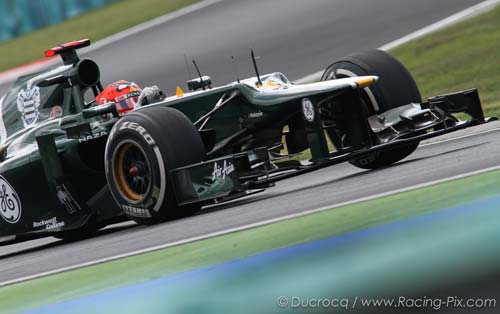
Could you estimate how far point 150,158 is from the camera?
839 cm

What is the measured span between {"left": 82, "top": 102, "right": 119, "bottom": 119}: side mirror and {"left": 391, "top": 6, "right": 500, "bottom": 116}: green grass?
183 inches

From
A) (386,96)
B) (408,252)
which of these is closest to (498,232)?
(408,252)

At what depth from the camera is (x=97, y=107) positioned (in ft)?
30.5

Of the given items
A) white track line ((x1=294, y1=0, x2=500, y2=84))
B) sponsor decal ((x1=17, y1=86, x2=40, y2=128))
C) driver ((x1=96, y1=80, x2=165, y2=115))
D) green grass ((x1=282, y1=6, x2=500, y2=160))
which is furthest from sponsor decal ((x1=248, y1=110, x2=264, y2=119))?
white track line ((x1=294, y1=0, x2=500, y2=84))

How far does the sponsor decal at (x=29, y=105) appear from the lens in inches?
398

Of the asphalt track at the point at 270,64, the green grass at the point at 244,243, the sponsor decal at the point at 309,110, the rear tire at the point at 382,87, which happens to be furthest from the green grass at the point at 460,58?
the green grass at the point at 244,243

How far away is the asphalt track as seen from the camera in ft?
26.1

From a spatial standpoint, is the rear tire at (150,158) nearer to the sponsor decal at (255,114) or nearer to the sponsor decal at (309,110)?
the sponsor decal at (255,114)

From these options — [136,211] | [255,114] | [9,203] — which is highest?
[255,114]

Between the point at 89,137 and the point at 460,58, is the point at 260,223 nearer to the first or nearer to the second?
the point at 89,137

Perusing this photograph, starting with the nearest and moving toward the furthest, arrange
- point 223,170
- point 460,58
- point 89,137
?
1. point 223,170
2. point 89,137
3. point 460,58

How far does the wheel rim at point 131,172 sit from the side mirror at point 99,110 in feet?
2.11

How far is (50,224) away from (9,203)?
1.44 feet

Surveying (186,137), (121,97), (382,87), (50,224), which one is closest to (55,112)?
(121,97)
